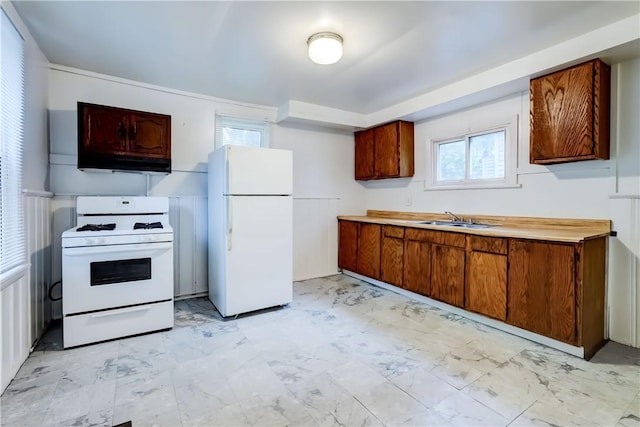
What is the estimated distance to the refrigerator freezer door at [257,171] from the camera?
117 inches

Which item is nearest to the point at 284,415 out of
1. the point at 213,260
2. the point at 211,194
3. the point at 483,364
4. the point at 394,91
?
the point at 483,364

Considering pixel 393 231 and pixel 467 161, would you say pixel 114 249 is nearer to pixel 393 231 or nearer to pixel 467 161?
pixel 393 231

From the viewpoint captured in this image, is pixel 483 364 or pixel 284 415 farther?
pixel 483 364

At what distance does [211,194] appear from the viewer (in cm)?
340

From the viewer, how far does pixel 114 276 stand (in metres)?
2.57

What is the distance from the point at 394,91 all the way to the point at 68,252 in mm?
3582

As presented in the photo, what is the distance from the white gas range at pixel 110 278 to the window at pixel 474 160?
3.28 metres

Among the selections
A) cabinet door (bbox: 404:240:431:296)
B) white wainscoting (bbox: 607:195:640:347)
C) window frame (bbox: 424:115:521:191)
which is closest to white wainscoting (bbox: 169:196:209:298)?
cabinet door (bbox: 404:240:431:296)

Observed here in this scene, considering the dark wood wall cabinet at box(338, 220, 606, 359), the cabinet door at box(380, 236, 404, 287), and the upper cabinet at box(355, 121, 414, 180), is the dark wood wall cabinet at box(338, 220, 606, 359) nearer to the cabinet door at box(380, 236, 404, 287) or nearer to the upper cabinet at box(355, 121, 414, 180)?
the cabinet door at box(380, 236, 404, 287)

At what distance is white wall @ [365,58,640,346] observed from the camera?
244 cm

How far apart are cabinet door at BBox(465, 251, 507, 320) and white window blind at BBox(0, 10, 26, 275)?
3.60 m

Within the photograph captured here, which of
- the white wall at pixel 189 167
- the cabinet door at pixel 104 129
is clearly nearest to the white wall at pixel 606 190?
the white wall at pixel 189 167

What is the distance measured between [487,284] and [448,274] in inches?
15.7

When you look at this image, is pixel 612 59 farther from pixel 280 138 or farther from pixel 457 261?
pixel 280 138
